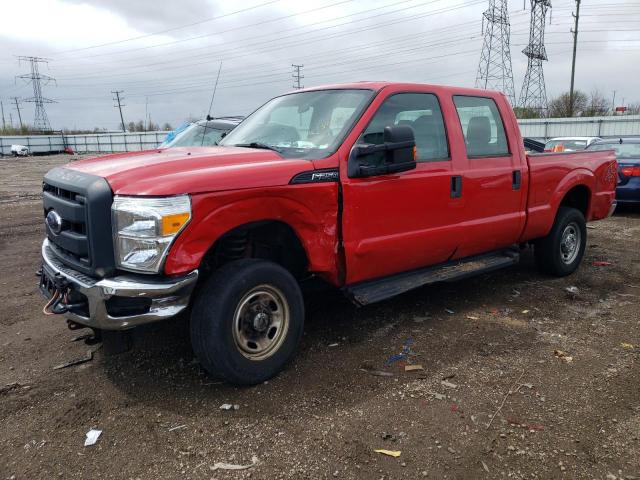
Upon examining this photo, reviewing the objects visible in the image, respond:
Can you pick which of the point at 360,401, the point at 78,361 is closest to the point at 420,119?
the point at 360,401

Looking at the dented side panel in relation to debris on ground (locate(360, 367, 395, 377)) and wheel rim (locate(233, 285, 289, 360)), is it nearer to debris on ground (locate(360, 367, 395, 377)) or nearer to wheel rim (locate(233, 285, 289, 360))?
wheel rim (locate(233, 285, 289, 360))

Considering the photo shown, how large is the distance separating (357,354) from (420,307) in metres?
1.29

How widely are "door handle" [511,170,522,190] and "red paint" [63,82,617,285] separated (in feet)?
0.13

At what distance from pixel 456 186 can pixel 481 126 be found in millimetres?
855

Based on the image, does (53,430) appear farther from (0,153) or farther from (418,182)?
(0,153)

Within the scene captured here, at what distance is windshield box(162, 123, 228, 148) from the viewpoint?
348 inches

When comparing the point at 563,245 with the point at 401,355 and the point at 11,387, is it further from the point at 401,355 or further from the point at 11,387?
the point at 11,387

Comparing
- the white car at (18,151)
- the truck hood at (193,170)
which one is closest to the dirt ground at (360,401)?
the truck hood at (193,170)

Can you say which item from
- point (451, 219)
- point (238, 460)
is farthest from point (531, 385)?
point (238, 460)

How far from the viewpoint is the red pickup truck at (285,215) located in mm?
3035

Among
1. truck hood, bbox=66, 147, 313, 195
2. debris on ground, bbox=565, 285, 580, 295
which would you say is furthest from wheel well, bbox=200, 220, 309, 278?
debris on ground, bbox=565, 285, 580, 295

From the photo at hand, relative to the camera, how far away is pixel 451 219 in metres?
4.56

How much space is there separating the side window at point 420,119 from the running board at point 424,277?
1.01 metres

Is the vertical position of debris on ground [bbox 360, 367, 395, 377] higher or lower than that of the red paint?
lower
